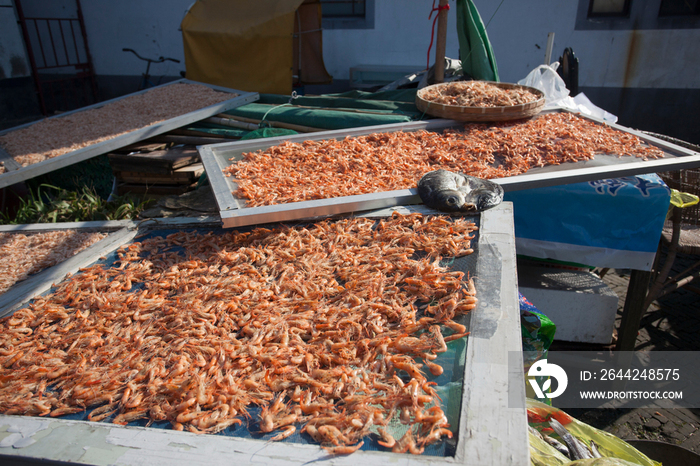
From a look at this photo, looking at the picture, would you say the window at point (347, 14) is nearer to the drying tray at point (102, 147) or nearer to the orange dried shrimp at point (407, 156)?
the drying tray at point (102, 147)

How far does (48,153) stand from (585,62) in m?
8.64

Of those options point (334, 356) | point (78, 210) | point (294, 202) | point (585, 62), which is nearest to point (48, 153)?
point (78, 210)

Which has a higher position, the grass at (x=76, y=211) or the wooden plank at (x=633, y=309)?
the grass at (x=76, y=211)

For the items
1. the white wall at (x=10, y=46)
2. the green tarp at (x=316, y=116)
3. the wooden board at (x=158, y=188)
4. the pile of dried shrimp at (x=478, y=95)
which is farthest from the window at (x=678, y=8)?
the white wall at (x=10, y=46)

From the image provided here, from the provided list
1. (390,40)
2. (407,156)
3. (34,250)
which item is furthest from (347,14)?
(34,250)

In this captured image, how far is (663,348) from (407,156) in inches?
110

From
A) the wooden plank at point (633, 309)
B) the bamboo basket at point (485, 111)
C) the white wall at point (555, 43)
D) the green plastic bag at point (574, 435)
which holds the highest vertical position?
the white wall at point (555, 43)

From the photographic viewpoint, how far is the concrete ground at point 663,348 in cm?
281

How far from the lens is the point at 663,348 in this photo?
3.56 meters

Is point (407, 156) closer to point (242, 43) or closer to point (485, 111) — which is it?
point (485, 111)

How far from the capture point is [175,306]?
2.05 m

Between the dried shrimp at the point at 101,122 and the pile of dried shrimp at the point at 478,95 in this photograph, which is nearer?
the pile of dried shrimp at the point at 478,95

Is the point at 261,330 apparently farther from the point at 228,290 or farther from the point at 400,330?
the point at 400,330

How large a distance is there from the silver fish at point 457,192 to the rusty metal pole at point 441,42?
292 centimetres
